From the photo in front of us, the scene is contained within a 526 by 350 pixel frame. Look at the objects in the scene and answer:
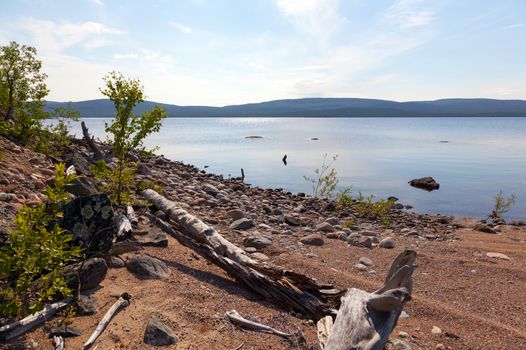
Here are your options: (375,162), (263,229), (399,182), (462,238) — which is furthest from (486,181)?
(263,229)

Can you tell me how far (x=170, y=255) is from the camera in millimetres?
6625

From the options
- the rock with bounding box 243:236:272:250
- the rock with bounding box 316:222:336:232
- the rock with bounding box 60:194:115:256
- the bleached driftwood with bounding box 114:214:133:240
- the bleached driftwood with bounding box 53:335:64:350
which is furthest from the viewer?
the rock with bounding box 316:222:336:232

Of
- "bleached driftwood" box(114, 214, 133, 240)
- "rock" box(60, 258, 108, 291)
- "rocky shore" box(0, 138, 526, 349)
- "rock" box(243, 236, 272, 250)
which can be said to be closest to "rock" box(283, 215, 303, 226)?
"rocky shore" box(0, 138, 526, 349)

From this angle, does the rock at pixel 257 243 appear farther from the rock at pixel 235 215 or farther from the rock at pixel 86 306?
the rock at pixel 86 306

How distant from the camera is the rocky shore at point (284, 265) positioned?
4.27 m

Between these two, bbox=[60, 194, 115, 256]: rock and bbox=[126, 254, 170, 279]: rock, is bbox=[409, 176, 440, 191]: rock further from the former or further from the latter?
bbox=[60, 194, 115, 256]: rock

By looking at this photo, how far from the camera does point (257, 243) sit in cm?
854

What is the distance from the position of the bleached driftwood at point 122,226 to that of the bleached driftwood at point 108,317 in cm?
196

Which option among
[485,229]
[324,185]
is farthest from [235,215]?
[324,185]

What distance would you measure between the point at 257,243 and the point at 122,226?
3075 millimetres

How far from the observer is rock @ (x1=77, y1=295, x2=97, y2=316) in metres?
4.34

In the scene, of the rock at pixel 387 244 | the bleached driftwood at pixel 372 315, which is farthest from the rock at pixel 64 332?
the rock at pixel 387 244

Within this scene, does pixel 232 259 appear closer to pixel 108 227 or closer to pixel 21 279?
pixel 108 227

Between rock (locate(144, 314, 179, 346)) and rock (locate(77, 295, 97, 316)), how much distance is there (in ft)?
2.61
